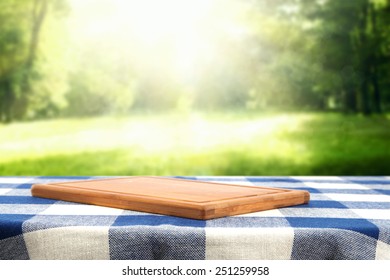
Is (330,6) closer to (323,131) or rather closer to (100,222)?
(323,131)

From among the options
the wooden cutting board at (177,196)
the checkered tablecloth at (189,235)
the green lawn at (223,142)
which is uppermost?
the wooden cutting board at (177,196)

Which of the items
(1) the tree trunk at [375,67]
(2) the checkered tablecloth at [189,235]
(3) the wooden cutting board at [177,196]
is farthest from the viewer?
(1) the tree trunk at [375,67]

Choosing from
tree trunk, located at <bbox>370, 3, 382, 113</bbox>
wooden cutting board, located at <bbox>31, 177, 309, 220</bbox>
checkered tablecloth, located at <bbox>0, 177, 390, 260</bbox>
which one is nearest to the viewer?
checkered tablecloth, located at <bbox>0, 177, 390, 260</bbox>

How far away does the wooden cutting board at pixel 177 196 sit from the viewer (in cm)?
101

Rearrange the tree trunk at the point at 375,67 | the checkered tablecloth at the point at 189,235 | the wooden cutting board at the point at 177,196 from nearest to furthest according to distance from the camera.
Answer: the checkered tablecloth at the point at 189,235 < the wooden cutting board at the point at 177,196 < the tree trunk at the point at 375,67

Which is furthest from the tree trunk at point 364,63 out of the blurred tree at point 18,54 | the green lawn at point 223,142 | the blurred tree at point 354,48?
the blurred tree at point 18,54

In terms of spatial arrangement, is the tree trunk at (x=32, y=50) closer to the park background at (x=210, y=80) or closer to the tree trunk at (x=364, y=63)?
the park background at (x=210, y=80)

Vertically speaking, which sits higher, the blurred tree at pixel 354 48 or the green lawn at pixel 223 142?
the blurred tree at pixel 354 48

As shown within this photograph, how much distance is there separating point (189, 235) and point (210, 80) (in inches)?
146

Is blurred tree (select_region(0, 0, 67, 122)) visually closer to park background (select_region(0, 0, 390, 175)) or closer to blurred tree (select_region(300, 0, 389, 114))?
park background (select_region(0, 0, 390, 175))

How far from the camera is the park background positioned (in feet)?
15.0

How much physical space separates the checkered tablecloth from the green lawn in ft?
11.6

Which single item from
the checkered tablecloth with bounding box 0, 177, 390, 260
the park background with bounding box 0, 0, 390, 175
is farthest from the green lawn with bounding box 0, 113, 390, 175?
the checkered tablecloth with bounding box 0, 177, 390, 260
